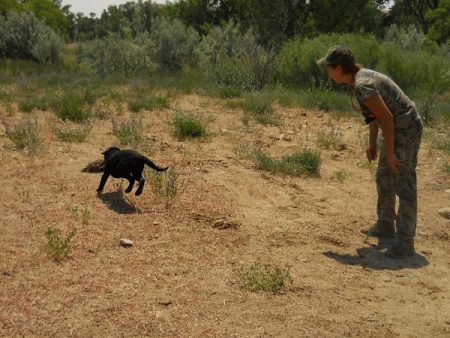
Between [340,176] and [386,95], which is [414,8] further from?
[386,95]

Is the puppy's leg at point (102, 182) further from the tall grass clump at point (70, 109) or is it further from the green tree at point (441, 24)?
the green tree at point (441, 24)

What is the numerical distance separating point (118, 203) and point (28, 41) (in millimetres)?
12843

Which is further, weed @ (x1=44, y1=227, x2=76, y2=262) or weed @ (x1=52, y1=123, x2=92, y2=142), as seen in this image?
weed @ (x1=52, y1=123, x2=92, y2=142)

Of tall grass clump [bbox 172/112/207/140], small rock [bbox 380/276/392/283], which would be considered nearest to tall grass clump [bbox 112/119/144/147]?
tall grass clump [bbox 172/112/207/140]

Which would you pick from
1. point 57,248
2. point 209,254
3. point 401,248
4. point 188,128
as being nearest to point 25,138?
point 188,128

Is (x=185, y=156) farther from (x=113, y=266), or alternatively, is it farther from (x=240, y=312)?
(x=240, y=312)

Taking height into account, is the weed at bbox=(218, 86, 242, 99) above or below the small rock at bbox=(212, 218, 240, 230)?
above

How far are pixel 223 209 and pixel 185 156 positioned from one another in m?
1.76

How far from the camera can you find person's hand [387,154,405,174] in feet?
13.2

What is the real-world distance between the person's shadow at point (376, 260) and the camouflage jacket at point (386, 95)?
1070mm

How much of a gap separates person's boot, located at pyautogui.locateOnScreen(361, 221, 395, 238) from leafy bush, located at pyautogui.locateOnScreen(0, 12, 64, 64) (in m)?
13.2

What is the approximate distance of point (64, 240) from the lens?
4.08 m

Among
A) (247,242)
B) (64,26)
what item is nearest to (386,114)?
(247,242)

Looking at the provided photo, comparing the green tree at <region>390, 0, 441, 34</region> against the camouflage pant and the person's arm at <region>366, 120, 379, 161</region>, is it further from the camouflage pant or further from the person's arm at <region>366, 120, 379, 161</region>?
the camouflage pant
